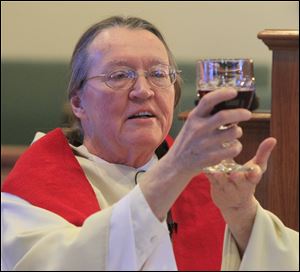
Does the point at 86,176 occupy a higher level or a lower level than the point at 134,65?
lower

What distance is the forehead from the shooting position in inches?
64.8

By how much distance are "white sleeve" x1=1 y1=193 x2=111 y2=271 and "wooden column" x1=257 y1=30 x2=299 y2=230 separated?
817 millimetres

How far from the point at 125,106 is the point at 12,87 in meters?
2.61

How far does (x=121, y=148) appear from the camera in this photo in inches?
65.7

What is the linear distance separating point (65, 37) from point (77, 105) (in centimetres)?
243

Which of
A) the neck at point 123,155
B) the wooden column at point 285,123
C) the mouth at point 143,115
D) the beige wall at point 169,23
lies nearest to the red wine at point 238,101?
the mouth at point 143,115

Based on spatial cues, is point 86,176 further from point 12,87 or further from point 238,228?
point 12,87

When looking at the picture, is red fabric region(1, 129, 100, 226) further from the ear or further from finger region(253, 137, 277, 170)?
finger region(253, 137, 277, 170)

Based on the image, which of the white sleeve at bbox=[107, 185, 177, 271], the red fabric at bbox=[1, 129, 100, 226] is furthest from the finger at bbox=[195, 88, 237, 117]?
the red fabric at bbox=[1, 129, 100, 226]

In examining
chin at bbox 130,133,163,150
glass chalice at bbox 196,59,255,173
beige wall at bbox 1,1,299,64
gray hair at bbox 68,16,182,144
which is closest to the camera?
glass chalice at bbox 196,59,255,173

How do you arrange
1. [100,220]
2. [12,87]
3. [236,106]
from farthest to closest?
[12,87] → [100,220] → [236,106]

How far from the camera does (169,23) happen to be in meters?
4.10

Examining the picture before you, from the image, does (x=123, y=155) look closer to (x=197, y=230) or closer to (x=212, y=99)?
(x=197, y=230)

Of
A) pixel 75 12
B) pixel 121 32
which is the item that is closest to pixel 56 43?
pixel 75 12
